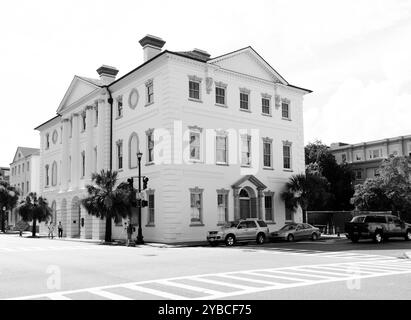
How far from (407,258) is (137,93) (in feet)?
76.1

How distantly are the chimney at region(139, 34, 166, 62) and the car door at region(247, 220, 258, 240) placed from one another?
16.0 metres

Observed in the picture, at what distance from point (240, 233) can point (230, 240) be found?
0.80 m

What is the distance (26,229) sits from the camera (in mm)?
71250

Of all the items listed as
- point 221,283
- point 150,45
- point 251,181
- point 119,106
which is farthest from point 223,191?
point 221,283

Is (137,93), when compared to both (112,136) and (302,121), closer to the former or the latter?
(112,136)

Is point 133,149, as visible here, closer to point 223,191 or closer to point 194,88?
point 194,88

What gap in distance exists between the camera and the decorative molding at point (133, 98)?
3619 centimetres

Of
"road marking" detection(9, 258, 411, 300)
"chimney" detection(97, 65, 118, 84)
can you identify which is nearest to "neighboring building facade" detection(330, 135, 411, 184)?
"chimney" detection(97, 65, 118, 84)

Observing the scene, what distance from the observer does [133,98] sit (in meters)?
36.8

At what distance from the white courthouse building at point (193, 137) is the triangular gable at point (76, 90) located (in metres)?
0.25

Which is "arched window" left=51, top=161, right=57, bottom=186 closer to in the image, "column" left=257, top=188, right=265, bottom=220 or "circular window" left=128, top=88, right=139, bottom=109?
"circular window" left=128, top=88, right=139, bottom=109

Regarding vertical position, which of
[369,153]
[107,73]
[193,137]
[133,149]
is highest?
[107,73]

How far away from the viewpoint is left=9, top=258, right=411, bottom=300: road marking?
1003 cm

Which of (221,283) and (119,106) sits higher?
(119,106)
